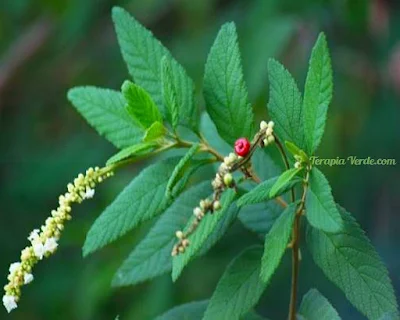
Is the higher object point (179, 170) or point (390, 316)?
point (179, 170)

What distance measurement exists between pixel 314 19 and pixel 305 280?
2.31 ft

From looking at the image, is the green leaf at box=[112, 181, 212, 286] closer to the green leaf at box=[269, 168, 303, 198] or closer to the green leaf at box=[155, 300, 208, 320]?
the green leaf at box=[155, 300, 208, 320]

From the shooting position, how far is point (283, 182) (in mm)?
939

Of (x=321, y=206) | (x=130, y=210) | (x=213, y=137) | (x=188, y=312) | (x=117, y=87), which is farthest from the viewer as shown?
(x=117, y=87)

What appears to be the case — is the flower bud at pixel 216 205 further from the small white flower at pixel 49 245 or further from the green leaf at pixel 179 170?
the small white flower at pixel 49 245

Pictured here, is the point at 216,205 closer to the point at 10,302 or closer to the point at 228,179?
the point at 228,179

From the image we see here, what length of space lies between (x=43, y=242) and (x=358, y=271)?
33 cm

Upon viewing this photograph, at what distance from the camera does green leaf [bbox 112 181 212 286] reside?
111 centimetres

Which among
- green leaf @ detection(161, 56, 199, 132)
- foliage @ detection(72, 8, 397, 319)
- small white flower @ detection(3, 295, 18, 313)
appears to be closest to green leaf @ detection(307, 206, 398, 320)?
foliage @ detection(72, 8, 397, 319)

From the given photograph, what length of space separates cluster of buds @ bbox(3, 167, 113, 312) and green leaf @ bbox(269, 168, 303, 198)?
19 cm

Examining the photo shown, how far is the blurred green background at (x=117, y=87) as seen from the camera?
2.30 m

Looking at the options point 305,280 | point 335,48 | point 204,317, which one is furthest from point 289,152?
point 335,48

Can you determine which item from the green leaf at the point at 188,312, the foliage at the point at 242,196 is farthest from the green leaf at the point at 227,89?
the green leaf at the point at 188,312

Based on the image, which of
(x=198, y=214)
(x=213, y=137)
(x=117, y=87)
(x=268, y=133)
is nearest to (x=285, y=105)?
(x=268, y=133)
